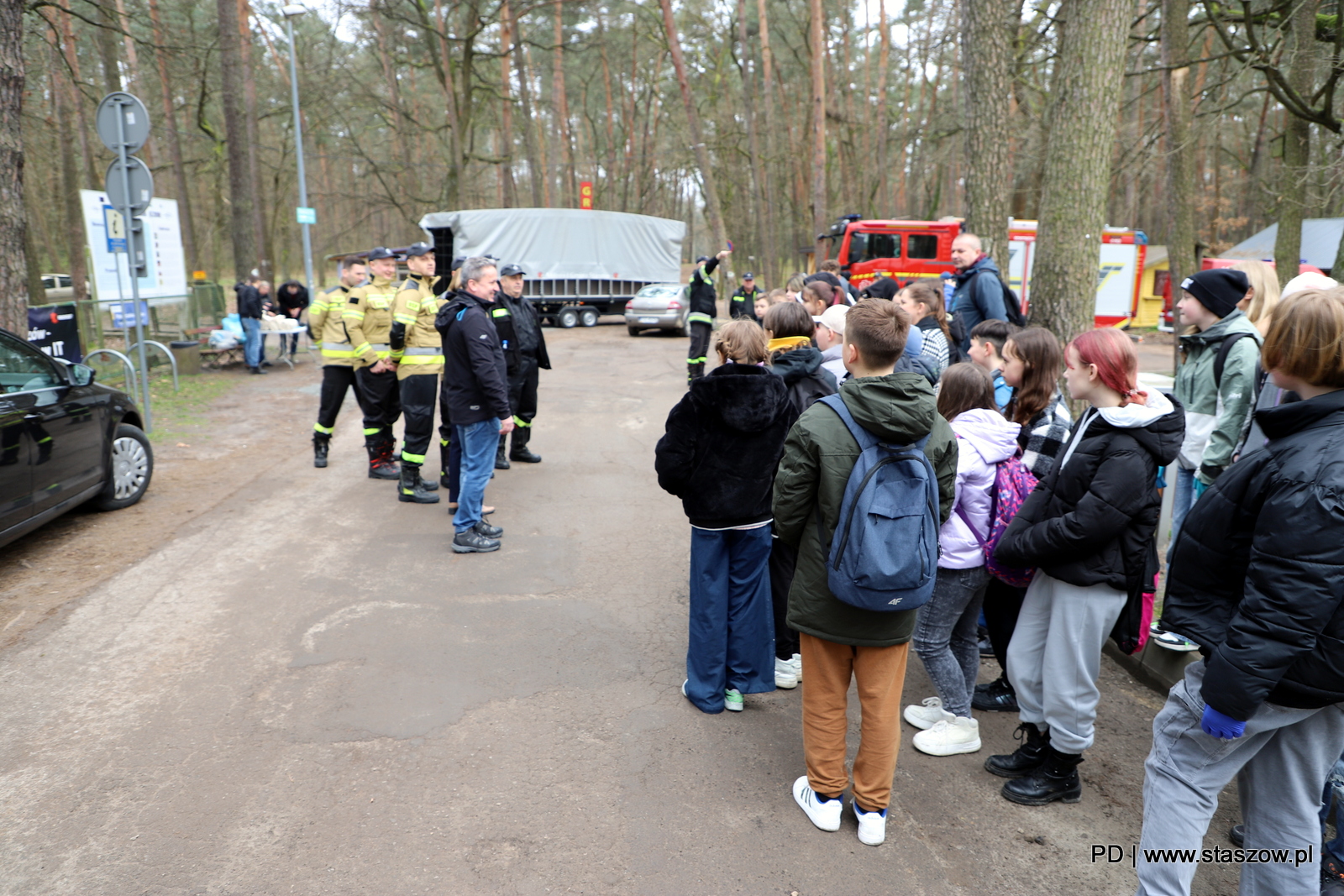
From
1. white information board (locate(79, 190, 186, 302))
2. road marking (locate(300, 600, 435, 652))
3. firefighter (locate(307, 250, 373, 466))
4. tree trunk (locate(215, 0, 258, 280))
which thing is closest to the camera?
road marking (locate(300, 600, 435, 652))

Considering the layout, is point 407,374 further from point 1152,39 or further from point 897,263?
point 897,263

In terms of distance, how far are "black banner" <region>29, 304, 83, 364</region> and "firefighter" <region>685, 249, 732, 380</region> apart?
7726mm

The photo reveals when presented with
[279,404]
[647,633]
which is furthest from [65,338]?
[647,633]

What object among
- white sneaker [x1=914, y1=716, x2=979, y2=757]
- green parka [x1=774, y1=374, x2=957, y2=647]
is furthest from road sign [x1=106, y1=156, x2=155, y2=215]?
white sneaker [x1=914, y1=716, x2=979, y2=757]

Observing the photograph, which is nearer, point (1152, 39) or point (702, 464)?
point (702, 464)

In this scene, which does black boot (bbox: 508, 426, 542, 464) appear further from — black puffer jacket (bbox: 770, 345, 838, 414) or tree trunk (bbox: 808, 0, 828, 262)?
tree trunk (bbox: 808, 0, 828, 262)

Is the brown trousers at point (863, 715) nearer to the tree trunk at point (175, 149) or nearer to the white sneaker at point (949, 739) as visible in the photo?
the white sneaker at point (949, 739)

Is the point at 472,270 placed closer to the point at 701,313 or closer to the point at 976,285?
the point at 976,285

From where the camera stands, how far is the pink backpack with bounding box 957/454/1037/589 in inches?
140

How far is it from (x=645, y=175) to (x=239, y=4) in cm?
2414

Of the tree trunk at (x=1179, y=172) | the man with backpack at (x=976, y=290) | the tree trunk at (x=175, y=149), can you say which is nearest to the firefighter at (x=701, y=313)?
the man with backpack at (x=976, y=290)

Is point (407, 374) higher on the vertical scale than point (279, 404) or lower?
higher

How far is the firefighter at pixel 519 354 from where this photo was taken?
7791mm

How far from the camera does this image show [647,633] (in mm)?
4918
